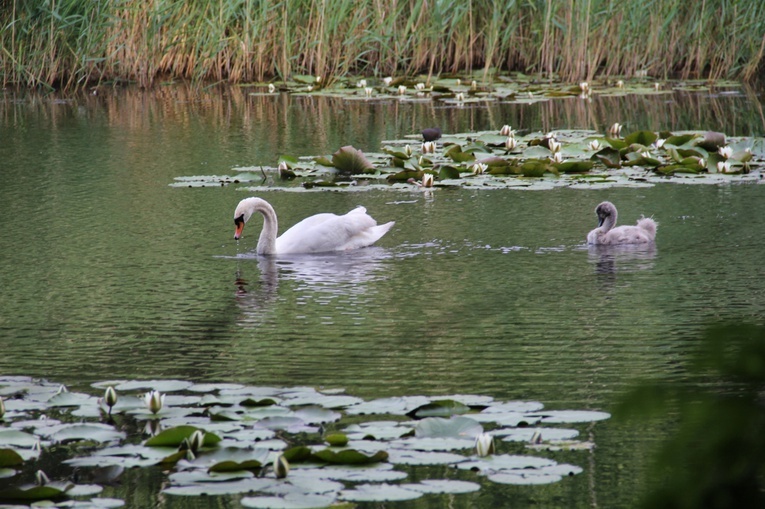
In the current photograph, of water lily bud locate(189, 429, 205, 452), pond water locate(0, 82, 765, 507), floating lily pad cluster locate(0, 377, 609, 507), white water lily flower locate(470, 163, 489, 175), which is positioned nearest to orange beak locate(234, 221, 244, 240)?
pond water locate(0, 82, 765, 507)

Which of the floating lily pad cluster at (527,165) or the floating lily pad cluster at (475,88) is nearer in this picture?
the floating lily pad cluster at (527,165)

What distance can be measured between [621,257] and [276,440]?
147 inches

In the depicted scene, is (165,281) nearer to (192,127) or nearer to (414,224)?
(414,224)

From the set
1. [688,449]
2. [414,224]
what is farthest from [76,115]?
[688,449]

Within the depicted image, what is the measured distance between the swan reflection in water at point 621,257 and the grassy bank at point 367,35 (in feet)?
26.2

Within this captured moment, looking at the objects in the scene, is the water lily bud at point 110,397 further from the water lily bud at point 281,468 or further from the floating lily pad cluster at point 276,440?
the water lily bud at point 281,468

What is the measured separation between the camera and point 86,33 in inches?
600

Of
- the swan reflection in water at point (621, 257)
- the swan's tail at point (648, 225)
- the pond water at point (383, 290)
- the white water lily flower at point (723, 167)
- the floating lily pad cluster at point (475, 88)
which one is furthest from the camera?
the floating lily pad cluster at point (475, 88)

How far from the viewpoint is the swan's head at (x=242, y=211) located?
7.01 meters

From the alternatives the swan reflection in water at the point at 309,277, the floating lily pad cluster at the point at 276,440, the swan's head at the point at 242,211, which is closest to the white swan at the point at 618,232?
the swan reflection in water at the point at 309,277

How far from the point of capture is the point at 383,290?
5.86 metres

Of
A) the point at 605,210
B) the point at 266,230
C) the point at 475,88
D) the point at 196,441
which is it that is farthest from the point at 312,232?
the point at 475,88

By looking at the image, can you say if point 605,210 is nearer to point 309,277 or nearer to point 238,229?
point 309,277

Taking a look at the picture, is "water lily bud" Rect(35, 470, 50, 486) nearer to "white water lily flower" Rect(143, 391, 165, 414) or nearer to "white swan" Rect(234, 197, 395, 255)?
"white water lily flower" Rect(143, 391, 165, 414)
